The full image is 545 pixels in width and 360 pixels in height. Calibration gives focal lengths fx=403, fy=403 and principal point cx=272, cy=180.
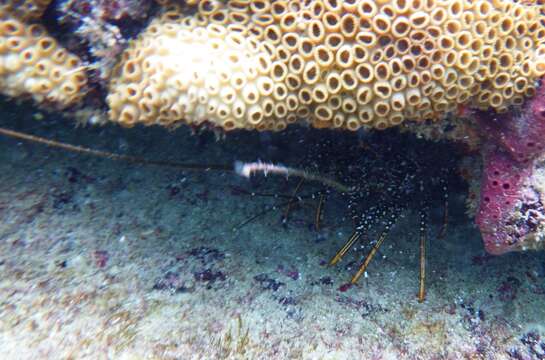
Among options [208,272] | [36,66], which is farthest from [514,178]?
[36,66]

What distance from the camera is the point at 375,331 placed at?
127 inches

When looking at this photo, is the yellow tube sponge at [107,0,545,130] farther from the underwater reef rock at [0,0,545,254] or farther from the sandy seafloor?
the sandy seafloor

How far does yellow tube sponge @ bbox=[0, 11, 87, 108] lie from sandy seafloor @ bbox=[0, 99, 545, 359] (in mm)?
1273

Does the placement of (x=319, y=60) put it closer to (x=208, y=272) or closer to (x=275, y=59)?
(x=275, y=59)

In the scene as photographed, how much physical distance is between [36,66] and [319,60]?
72.5 inches

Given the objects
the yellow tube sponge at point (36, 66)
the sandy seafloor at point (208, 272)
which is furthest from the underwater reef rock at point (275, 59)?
the sandy seafloor at point (208, 272)

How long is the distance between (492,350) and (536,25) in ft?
8.17

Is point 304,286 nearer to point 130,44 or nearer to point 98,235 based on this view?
point 98,235

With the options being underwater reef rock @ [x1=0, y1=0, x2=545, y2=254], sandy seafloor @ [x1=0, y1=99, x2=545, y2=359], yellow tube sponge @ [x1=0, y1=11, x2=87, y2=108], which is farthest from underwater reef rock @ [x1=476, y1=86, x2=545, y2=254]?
yellow tube sponge @ [x1=0, y1=11, x2=87, y2=108]

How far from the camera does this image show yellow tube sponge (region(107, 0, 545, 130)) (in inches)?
101

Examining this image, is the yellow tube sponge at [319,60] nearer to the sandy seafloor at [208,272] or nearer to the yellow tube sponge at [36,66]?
the yellow tube sponge at [36,66]

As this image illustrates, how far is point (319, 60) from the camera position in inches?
103

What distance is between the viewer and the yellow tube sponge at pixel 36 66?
2572 millimetres

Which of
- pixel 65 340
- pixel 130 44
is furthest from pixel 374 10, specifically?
pixel 65 340
